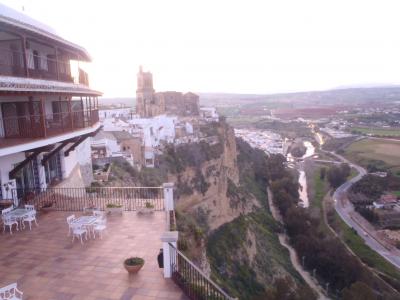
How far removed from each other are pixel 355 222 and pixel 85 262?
52610 millimetres

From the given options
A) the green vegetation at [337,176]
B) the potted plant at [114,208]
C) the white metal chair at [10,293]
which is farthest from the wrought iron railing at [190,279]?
the green vegetation at [337,176]

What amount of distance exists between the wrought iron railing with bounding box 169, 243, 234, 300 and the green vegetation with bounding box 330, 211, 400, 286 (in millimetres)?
37075

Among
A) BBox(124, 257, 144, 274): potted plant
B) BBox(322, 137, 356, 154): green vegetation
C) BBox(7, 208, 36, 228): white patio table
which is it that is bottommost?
BBox(322, 137, 356, 154): green vegetation

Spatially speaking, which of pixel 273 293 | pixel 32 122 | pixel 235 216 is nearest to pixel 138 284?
pixel 32 122

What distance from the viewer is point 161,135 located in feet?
163

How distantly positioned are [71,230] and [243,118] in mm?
176707

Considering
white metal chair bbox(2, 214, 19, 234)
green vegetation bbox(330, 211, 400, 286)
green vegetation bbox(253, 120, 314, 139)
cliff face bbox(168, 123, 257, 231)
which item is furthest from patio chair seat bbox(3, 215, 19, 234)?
green vegetation bbox(253, 120, 314, 139)

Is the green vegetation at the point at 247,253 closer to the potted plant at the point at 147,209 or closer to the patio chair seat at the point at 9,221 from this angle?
the potted plant at the point at 147,209

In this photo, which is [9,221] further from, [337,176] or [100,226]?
[337,176]

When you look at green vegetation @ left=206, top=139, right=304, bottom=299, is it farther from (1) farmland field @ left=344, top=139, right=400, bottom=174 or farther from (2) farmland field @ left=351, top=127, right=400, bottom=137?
(2) farmland field @ left=351, top=127, right=400, bottom=137

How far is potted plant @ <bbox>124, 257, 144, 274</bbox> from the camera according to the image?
893 cm

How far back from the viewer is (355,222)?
54.8 metres

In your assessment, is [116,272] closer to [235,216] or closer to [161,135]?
[235,216]

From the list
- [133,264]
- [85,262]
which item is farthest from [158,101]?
[133,264]
